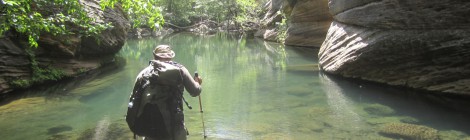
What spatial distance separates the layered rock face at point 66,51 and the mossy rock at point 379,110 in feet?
24.5

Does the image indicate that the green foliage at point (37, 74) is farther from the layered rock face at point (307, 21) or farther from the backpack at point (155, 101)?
the layered rock face at point (307, 21)

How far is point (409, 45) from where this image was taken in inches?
501

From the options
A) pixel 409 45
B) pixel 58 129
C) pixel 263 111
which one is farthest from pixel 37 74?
pixel 409 45

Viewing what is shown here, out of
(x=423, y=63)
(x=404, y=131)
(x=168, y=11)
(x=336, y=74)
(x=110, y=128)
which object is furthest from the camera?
(x=168, y=11)

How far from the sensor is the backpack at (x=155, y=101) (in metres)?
5.25

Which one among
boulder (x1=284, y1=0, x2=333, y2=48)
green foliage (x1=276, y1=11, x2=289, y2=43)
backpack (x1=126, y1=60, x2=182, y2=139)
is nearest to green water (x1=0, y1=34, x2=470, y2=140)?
backpack (x1=126, y1=60, x2=182, y2=139)

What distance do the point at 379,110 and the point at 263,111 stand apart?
3.22 metres

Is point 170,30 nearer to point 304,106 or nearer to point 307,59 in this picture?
point 307,59

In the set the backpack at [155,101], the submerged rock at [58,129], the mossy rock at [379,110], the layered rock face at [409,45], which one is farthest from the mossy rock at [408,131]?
the submerged rock at [58,129]

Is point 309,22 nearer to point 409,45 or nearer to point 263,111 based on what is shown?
point 409,45

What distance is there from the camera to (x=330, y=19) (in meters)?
26.6

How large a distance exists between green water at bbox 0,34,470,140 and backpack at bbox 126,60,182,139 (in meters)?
3.24

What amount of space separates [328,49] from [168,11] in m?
47.3

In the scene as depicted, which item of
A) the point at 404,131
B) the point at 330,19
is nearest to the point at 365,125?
the point at 404,131
